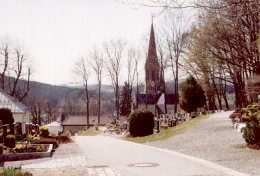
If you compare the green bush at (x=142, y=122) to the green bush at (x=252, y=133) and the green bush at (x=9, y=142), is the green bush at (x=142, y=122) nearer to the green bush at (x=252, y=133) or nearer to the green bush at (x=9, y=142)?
the green bush at (x=9, y=142)

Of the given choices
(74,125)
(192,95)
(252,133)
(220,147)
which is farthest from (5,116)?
(74,125)

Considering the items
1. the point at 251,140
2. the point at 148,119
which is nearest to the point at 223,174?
the point at 251,140

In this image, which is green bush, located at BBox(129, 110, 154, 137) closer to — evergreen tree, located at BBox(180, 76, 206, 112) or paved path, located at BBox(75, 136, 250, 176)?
paved path, located at BBox(75, 136, 250, 176)

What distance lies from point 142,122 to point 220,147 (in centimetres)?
1465

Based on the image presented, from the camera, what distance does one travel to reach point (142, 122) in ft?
106

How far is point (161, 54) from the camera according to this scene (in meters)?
52.2

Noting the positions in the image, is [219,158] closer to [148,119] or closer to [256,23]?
[256,23]

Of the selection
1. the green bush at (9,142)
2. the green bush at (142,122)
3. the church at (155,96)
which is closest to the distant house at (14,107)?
the green bush at (142,122)

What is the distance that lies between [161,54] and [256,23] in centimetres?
3259

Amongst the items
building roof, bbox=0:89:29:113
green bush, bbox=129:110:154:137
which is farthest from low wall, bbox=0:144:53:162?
building roof, bbox=0:89:29:113

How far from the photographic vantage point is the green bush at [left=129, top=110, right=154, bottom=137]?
32.2 metres

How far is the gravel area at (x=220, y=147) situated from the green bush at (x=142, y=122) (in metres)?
5.75

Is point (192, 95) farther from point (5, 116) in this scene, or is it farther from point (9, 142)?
point (9, 142)

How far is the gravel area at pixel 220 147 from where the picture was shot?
13.4 metres
